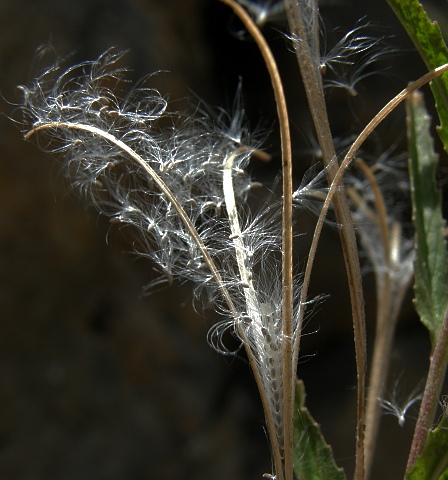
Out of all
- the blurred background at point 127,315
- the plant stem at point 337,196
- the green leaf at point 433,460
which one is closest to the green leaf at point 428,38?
the plant stem at point 337,196

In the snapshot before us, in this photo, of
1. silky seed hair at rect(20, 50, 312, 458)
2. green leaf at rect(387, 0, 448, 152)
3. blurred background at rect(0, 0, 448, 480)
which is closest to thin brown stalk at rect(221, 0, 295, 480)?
silky seed hair at rect(20, 50, 312, 458)

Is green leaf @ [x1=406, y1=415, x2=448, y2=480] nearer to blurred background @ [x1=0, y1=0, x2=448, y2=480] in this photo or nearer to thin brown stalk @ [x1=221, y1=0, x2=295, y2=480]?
thin brown stalk @ [x1=221, y1=0, x2=295, y2=480]

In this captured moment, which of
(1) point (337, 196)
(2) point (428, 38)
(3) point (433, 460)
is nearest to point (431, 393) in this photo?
(3) point (433, 460)

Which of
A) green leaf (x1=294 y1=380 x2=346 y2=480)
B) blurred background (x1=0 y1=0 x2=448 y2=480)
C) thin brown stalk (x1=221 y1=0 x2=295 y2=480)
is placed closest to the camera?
thin brown stalk (x1=221 y1=0 x2=295 y2=480)

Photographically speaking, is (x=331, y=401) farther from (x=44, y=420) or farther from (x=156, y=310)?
(x=44, y=420)

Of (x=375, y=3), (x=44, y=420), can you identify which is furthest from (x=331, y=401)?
(x=375, y=3)

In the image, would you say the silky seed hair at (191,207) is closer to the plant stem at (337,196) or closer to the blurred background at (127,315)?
the plant stem at (337,196)

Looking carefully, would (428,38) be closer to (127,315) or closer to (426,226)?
(426,226)
